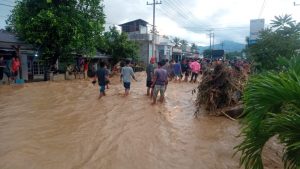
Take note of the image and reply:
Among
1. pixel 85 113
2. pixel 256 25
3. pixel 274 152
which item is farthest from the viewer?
pixel 256 25

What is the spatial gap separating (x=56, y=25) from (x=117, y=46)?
11.7 meters

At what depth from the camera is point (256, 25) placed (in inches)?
1024

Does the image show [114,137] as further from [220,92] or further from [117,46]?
[117,46]

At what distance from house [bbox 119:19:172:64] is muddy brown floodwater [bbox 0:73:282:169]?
30.3 meters

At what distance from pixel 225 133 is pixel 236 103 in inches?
92.6

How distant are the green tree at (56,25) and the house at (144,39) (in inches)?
787

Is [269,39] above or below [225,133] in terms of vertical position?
above

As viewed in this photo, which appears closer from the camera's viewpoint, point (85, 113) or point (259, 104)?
point (259, 104)

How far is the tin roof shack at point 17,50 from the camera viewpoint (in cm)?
1812

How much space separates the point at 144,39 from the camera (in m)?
41.1

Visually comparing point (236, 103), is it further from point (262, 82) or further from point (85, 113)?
point (262, 82)

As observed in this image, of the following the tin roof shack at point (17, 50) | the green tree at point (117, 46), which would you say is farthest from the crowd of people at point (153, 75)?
the green tree at point (117, 46)

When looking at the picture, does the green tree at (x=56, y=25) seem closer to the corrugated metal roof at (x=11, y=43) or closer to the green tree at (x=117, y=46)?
the corrugated metal roof at (x=11, y=43)

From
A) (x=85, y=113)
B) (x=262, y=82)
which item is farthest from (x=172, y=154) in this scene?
(x=85, y=113)
